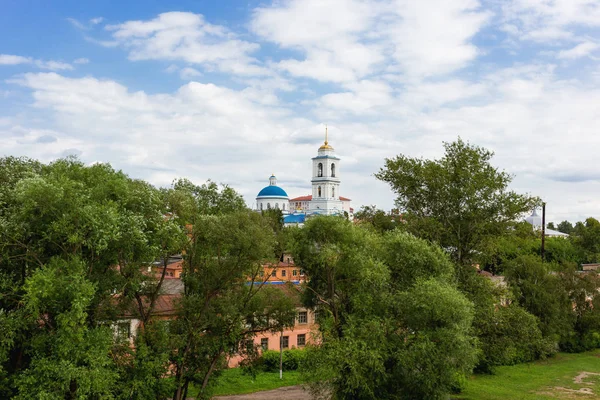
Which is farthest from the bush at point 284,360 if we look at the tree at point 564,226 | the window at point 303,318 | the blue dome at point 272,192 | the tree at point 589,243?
the tree at point 564,226

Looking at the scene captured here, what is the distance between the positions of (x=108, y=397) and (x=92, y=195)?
690 centimetres

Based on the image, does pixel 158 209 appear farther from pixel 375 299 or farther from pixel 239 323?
Answer: pixel 375 299

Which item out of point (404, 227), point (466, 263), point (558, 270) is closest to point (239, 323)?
point (404, 227)

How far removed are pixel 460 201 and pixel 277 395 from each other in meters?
14.9

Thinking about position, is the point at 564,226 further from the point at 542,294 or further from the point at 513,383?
the point at 513,383

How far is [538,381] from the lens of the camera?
34.7 metres

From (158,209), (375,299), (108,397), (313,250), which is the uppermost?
(158,209)

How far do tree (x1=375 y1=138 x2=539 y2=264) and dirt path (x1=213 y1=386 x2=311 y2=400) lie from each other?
1107 centimetres

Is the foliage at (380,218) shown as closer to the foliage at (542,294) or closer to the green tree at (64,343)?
the foliage at (542,294)

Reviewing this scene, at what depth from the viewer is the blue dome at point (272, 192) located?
14188 centimetres

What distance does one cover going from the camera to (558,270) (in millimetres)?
46062

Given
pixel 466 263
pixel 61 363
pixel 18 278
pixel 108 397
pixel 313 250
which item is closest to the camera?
pixel 61 363

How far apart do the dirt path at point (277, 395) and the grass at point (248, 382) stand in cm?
55

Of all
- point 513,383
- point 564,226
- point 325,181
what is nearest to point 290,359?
point 513,383
